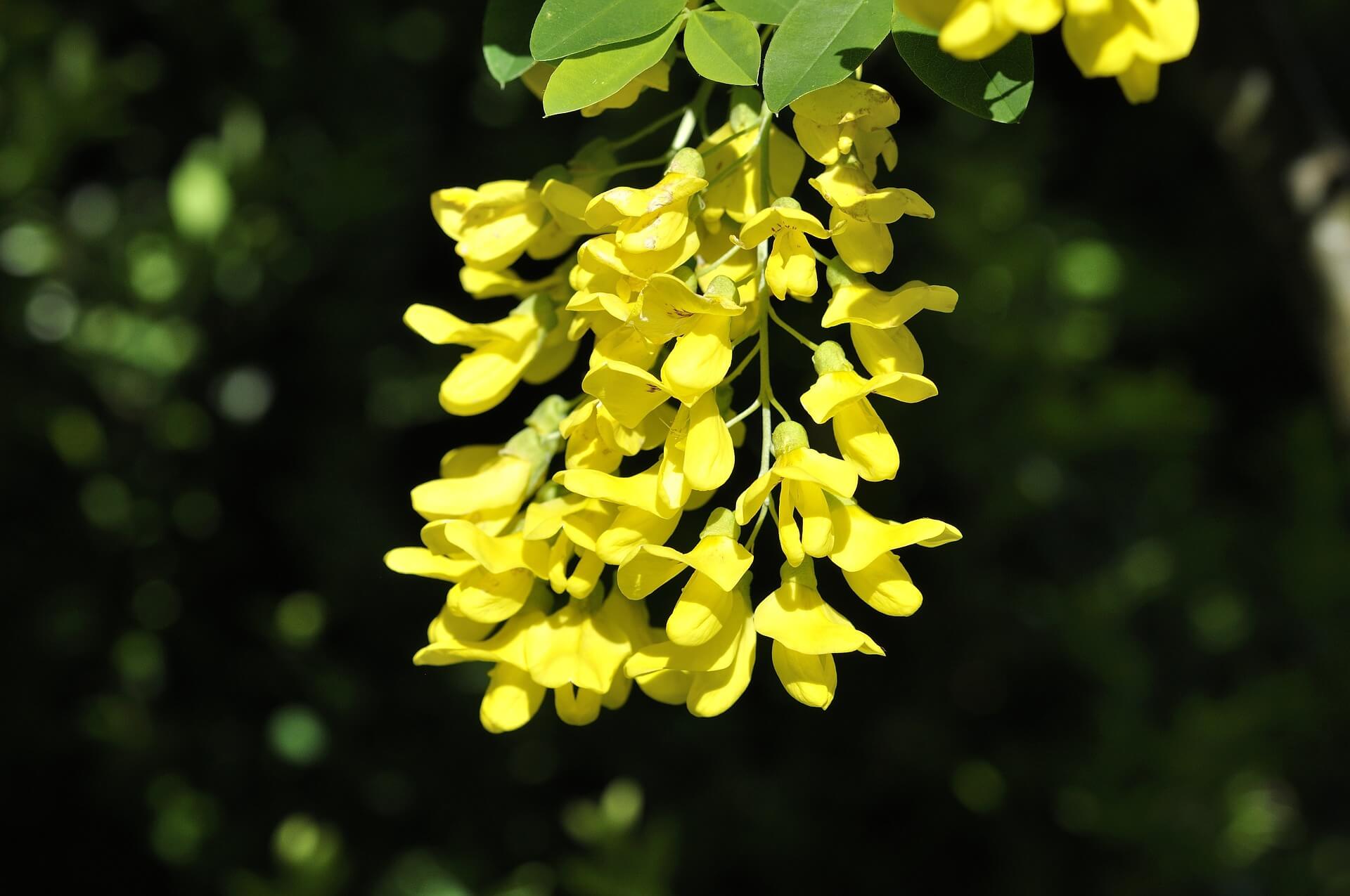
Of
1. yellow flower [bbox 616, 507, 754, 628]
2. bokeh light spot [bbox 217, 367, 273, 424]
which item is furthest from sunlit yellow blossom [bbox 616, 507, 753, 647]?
bokeh light spot [bbox 217, 367, 273, 424]

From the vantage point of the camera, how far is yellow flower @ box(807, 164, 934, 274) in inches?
19.2

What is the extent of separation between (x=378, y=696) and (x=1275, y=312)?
1.76 m

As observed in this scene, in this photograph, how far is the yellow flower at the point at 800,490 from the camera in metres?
0.50

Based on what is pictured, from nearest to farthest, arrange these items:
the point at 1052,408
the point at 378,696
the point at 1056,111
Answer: the point at 378,696, the point at 1052,408, the point at 1056,111

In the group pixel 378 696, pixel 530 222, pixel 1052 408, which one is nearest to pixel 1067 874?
pixel 1052 408

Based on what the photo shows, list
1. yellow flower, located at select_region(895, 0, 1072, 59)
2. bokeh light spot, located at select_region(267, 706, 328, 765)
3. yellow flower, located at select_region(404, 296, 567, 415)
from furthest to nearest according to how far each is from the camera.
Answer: bokeh light spot, located at select_region(267, 706, 328, 765), yellow flower, located at select_region(404, 296, 567, 415), yellow flower, located at select_region(895, 0, 1072, 59)

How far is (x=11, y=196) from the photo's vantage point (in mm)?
1591

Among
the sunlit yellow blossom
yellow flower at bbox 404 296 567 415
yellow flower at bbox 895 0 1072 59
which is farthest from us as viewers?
yellow flower at bbox 404 296 567 415

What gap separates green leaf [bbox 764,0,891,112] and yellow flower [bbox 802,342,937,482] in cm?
11

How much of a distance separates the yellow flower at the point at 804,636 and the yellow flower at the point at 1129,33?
247 mm

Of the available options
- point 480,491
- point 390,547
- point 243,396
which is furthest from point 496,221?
point 243,396

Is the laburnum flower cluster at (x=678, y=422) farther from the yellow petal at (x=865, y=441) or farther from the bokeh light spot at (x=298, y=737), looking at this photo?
the bokeh light spot at (x=298, y=737)

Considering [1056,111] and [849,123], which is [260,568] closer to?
[849,123]

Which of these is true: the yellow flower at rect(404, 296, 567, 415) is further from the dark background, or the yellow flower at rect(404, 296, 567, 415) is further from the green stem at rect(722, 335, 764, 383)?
the dark background
